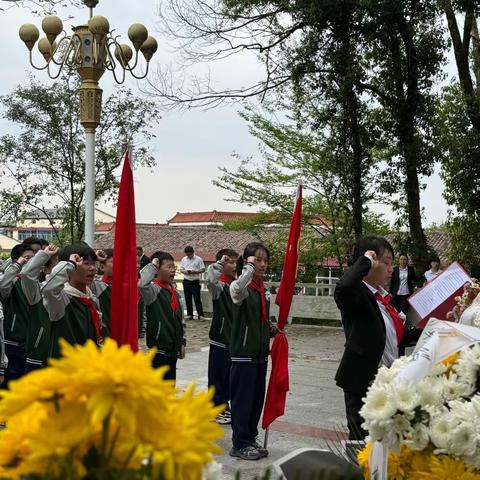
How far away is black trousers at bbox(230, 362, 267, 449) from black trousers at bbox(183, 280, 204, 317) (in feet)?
33.3

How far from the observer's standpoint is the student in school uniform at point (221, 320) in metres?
6.94

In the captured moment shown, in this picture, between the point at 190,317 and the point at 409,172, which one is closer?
the point at 409,172

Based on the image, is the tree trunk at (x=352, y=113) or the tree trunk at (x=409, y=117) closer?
the tree trunk at (x=352, y=113)

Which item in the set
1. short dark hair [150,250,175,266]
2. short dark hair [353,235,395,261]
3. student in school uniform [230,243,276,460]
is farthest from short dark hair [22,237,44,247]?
short dark hair [353,235,395,261]

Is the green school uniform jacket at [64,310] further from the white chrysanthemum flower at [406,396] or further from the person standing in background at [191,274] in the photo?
the person standing in background at [191,274]

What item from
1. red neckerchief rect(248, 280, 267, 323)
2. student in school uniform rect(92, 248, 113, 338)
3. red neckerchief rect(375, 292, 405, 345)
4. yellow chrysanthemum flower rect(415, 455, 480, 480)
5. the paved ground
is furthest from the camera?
student in school uniform rect(92, 248, 113, 338)

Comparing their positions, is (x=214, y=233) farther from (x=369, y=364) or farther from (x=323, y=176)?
(x=369, y=364)

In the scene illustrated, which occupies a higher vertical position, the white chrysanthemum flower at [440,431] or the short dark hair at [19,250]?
the short dark hair at [19,250]

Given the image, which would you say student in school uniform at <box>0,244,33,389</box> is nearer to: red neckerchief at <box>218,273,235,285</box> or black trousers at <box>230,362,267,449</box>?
red neckerchief at <box>218,273,235,285</box>

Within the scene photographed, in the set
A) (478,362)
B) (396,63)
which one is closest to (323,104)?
(396,63)

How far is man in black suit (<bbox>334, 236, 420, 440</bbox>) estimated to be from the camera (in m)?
4.20

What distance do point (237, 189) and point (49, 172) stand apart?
4194mm

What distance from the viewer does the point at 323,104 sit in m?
13.1

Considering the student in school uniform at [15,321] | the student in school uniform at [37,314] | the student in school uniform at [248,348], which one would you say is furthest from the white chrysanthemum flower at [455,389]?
the student in school uniform at [15,321]
